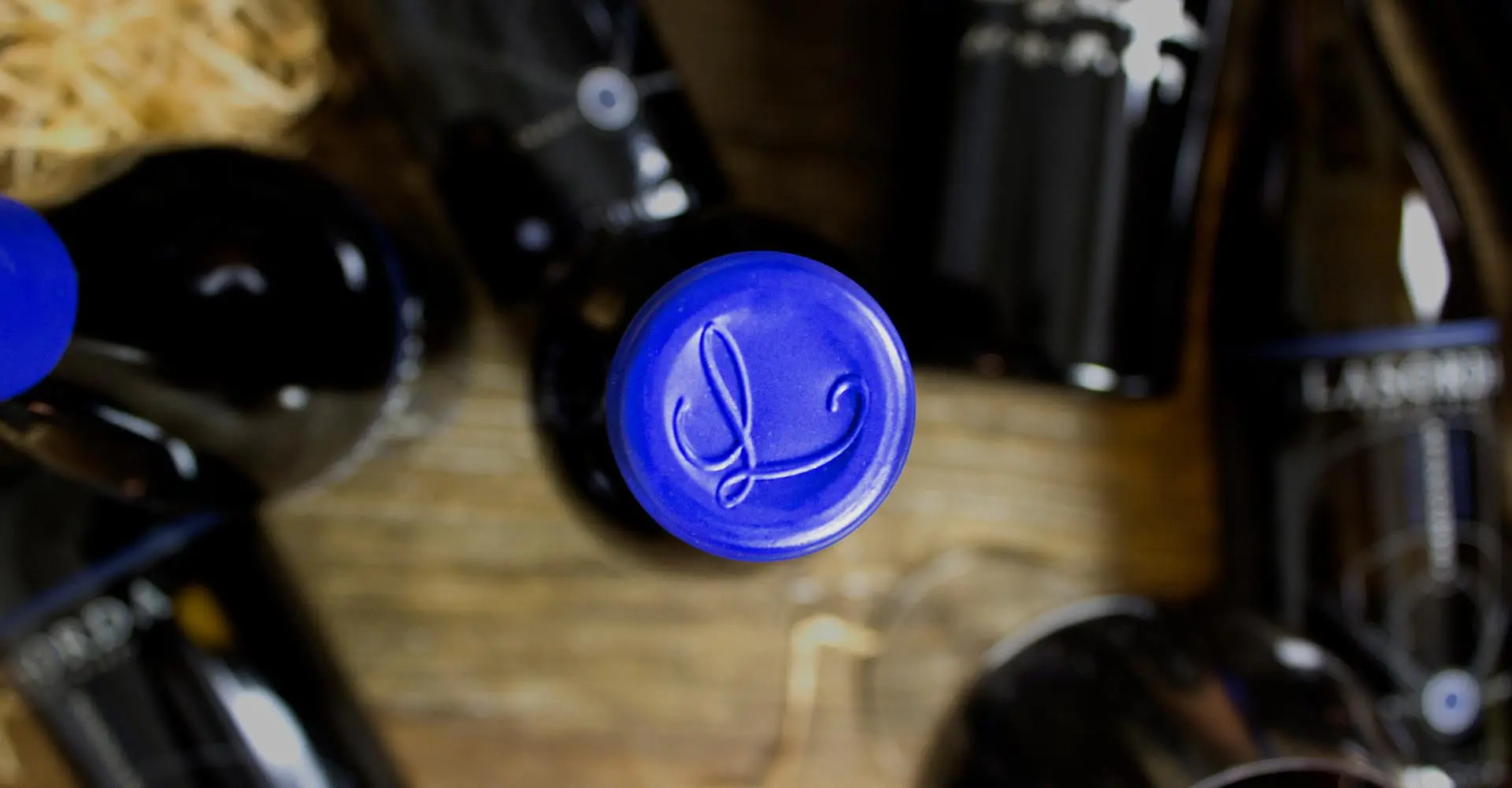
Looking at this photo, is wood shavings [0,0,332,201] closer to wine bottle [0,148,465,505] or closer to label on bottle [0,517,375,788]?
wine bottle [0,148,465,505]

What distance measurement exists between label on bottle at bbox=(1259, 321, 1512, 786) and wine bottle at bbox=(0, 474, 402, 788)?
49 cm

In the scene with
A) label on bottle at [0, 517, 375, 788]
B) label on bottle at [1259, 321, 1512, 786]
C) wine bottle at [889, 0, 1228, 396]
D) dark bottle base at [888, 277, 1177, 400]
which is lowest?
label on bottle at [0, 517, 375, 788]

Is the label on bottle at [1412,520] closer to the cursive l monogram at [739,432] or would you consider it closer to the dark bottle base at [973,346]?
the dark bottle base at [973,346]

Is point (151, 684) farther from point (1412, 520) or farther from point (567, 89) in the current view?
point (1412, 520)

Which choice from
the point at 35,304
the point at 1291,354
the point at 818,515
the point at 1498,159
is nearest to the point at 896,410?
the point at 818,515

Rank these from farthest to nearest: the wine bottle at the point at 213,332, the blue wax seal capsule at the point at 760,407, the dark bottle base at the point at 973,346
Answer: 1. the dark bottle base at the point at 973,346
2. the wine bottle at the point at 213,332
3. the blue wax seal capsule at the point at 760,407

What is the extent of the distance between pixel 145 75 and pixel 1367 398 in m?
0.59

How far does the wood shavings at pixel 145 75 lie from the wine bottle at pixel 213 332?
5cm

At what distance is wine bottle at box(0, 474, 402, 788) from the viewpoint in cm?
44

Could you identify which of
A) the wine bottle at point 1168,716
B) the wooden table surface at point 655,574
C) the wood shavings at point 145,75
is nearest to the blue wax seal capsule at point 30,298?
the wood shavings at point 145,75

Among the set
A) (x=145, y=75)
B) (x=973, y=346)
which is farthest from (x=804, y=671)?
(x=145, y=75)

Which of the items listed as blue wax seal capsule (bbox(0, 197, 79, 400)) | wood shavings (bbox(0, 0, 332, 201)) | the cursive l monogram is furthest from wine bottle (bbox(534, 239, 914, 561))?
wood shavings (bbox(0, 0, 332, 201))

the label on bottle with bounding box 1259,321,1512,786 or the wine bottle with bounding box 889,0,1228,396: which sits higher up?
the wine bottle with bounding box 889,0,1228,396

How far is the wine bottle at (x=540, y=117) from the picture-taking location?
44 centimetres
